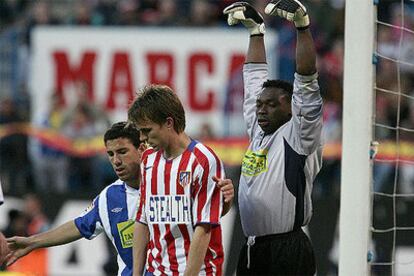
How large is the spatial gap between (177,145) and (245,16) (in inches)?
49.9

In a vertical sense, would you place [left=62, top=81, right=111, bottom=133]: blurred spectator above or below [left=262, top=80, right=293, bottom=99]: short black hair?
above

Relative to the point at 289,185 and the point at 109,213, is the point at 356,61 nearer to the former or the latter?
the point at 289,185

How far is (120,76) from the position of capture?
15445mm

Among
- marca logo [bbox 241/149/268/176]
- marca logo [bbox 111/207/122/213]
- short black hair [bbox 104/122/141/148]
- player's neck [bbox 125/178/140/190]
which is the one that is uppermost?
short black hair [bbox 104/122/141/148]

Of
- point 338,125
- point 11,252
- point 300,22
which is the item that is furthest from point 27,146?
point 300,22

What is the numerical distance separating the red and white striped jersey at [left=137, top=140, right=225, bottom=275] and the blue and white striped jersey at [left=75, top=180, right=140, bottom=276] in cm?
56

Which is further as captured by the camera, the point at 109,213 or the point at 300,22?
the point at 109,213

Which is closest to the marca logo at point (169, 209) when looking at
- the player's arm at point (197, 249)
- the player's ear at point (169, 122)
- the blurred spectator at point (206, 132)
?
the player's arm at point (197, 249)

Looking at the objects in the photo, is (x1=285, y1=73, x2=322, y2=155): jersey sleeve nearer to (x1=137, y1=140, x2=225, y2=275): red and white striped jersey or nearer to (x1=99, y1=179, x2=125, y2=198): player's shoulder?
(x1=137, y1=140, x2=225, y2=275): red and white striped jersey

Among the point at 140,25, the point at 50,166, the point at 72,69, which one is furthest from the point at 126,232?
the point at 140,25

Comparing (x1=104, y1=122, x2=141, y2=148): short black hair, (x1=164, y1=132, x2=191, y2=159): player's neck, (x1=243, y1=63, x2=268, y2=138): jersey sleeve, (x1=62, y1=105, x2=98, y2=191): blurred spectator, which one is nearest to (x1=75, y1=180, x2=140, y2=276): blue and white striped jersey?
(x1=104, y1=122, x2=141, y2=148): short black hair

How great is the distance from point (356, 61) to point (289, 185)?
82 centimetres

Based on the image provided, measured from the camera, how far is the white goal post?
6.43 m

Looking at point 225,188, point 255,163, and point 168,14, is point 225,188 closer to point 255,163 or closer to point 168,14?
point 255,163
